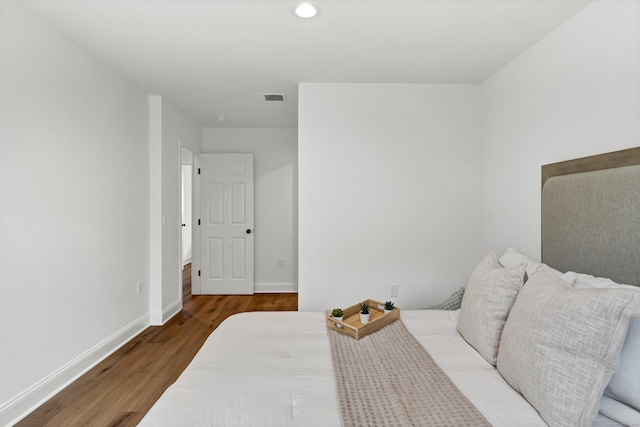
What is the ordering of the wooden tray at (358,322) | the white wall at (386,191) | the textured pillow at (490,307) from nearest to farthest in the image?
the textured pillow at (490,307), the wooden tray at (358,322), the white wall at (386,191)

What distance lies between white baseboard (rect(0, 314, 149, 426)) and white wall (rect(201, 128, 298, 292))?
213cm

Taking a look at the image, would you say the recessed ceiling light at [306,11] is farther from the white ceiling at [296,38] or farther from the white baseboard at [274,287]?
the white baseboard at [274,287]

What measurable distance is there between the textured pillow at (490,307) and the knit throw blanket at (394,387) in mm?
258

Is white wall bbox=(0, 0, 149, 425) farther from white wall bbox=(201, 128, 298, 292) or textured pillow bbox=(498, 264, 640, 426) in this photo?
textured pillow bbox=(498, 264, 640, 426)

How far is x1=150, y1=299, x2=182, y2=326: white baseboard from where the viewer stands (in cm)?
362

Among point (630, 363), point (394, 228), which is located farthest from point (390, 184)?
point (630, 363)

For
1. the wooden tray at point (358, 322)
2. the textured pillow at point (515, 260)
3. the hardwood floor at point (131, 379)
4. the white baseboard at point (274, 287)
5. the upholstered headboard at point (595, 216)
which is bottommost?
the hardwood floor at point (131, 379)

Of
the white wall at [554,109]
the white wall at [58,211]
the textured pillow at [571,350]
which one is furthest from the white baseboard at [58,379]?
the white wall at [554,109]

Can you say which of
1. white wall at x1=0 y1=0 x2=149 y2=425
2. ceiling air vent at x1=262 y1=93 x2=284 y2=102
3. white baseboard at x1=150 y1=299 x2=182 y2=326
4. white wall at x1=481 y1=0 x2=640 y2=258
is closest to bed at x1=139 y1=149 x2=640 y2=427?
white wall at x1=481 y1=0 x2=640 y2=258

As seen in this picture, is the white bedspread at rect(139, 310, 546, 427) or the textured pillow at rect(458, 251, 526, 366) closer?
the white bedspread at rect(139, 310, 546, 427)

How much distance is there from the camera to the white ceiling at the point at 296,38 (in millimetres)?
2012

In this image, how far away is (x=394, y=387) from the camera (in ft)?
4.38

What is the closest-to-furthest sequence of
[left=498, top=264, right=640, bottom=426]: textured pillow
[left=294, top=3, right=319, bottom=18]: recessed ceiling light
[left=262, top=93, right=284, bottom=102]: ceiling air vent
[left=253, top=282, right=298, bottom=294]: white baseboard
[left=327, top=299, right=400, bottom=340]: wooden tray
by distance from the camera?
[left=498, top=264, right=640, bottom=426]: textured pillow
[left=327, top=299, right=400, bottom=340]: wooden tray
[left=294, top=3, right=319, bottom=18]: recessed ceiling light
[left=262, top=93, right=284, bottom=102]: ceiling air vent
[left=253, top=282, right=298, bottom=294]: white baseboard

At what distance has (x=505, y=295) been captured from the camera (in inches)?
61.7
